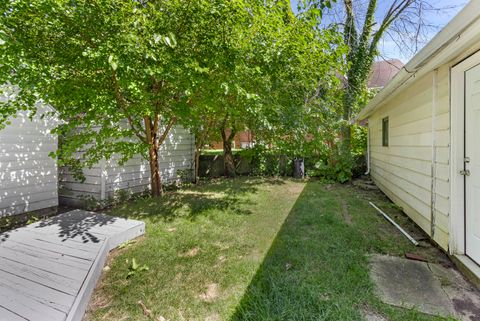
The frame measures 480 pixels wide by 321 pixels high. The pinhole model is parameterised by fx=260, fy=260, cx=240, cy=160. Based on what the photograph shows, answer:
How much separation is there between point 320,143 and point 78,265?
690cm

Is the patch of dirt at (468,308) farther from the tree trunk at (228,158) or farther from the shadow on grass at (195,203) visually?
the tree trunk at (228,158)

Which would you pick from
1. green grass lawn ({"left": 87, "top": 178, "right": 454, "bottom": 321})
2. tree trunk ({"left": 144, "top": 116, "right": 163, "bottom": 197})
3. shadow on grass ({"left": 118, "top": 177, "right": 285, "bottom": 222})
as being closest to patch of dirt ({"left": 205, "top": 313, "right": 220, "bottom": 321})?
green grass lawn ({"left": 87, "top": 178, "right": 454, "bottom": 321})

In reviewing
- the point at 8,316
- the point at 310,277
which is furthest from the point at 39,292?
the point at 310,277

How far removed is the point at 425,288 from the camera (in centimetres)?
235

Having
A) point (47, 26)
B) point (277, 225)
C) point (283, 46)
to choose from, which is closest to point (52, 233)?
point (47, 26)

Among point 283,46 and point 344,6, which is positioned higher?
point 344,6

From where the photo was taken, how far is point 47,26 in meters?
3.48

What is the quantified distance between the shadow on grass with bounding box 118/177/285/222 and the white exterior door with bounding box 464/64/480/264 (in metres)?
3.15

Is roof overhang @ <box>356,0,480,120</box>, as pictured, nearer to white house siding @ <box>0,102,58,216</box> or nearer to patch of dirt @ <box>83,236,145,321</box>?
patch of dirt @ <box>83,236,145,321</box>

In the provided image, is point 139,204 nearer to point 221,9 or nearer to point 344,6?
point 221,9

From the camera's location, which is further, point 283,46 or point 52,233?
point 283,46

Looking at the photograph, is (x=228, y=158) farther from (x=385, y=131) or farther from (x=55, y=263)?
(x=55, y=263)

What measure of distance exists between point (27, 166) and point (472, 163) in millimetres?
6868

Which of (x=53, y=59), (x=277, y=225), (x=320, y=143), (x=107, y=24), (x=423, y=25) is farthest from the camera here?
(x=423, y=25)
